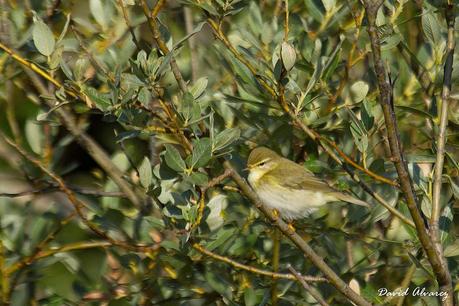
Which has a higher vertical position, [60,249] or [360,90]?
[360,90]

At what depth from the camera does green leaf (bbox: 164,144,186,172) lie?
2482 millimetres

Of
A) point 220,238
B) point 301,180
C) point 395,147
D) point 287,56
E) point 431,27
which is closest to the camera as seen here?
point 395,147

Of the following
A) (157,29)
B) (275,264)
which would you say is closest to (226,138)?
(157,29)

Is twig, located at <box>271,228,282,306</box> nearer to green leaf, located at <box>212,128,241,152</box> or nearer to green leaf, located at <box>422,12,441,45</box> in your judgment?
green leaf, located at <box>212,128,241,152</box>

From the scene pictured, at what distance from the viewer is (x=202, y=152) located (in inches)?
96.4

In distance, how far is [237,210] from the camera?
129 inches

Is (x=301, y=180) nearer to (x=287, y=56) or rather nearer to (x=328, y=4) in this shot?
(x=328, y=4)

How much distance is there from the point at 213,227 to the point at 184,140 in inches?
23.9

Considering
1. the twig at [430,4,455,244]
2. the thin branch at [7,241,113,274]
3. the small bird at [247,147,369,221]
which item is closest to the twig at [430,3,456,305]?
the twig at [430,4,455,244]

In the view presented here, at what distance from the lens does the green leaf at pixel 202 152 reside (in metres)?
2.44

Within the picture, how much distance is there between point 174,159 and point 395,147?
27.0 inches

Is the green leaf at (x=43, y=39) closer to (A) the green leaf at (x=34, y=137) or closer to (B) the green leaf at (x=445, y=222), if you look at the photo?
(A) the green leaf at (x=34, y=137)

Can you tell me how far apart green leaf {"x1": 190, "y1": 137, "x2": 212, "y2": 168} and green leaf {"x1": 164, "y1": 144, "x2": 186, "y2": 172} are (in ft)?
0.15

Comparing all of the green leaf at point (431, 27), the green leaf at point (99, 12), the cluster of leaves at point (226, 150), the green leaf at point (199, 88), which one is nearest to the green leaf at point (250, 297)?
the cluster of leaves at point (226, 150)
